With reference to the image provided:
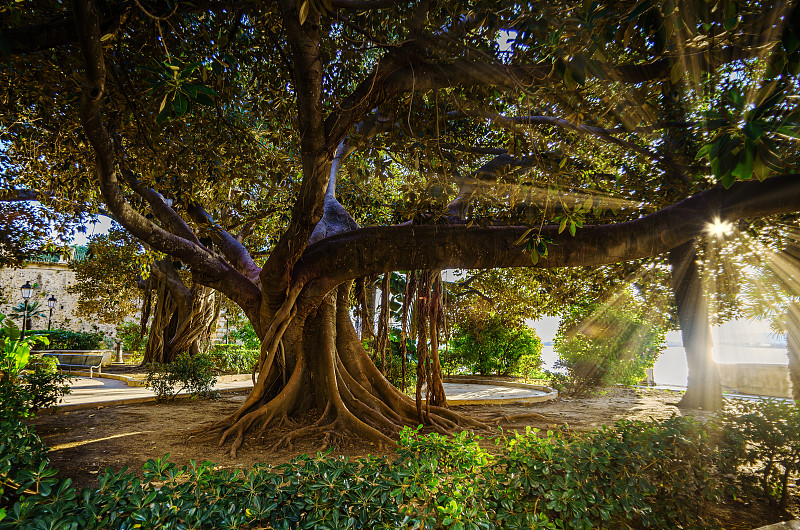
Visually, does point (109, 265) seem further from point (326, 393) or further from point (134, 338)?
point (326, 393)

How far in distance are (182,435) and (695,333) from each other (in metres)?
9.15

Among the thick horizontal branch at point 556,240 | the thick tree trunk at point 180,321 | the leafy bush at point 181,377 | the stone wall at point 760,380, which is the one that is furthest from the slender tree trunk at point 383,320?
the stone wall at point 760,380

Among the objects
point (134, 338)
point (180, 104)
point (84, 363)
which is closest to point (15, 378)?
point (180, 104)

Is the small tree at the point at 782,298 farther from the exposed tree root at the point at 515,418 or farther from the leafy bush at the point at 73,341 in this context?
the leafy bush at the point at 73,341

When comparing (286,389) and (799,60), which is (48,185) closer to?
(286,389)

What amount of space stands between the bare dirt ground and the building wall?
20.3 metres

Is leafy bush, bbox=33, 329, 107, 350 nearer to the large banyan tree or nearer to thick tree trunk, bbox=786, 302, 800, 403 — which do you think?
the large banyan tree

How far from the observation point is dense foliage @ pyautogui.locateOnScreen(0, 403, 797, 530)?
65.3 inches

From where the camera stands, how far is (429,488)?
211 centimetres

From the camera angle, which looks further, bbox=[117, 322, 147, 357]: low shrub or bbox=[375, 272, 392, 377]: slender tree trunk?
bbox=[117, 322, 147, 357]: low shrub

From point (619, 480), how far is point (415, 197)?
3.00 m

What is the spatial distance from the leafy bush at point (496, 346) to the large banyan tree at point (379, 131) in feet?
24.5

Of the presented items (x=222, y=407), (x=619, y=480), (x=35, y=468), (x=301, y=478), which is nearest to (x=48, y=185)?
(x=222, y=407)

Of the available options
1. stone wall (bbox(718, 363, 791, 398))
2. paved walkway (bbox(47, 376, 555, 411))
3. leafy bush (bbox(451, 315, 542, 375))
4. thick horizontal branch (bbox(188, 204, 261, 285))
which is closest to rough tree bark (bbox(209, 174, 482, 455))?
thick horizontal branch (bbox(188, 204, 261, 285))
